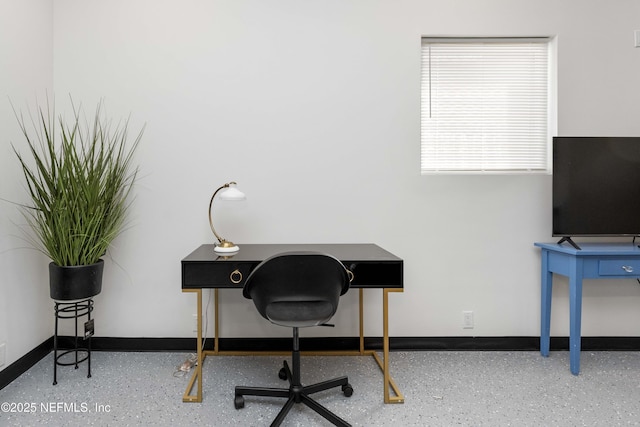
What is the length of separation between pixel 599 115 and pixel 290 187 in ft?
7.52

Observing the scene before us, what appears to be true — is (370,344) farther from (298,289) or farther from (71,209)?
(71,209)

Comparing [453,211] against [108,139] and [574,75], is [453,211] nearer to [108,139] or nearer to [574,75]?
[574,75]

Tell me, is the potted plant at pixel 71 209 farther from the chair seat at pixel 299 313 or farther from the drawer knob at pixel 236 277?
the chair seat at pixel 299 313

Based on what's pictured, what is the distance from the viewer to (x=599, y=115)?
2.54 m

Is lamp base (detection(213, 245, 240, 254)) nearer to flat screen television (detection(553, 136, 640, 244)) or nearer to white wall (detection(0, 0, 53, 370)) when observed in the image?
white wall (detection(0, 0, 53, 370))

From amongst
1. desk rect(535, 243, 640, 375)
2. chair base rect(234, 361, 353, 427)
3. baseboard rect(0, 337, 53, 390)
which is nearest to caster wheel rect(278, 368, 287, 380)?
chair base rect(234, 361, 353, 427)

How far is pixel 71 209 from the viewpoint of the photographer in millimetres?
2045

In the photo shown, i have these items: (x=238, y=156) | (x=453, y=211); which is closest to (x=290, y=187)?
(x=238, y=156)

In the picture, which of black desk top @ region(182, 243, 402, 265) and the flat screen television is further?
the flat screen television

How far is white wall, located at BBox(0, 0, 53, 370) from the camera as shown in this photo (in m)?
2.09

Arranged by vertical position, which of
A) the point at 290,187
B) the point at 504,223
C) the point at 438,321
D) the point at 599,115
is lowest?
the point at 438,321

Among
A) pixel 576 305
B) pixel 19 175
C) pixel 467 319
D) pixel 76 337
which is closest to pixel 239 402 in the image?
pixel 76 337

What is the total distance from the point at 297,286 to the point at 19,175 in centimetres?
197

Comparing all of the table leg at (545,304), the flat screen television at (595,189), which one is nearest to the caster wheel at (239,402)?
the table leg at (545,304)
